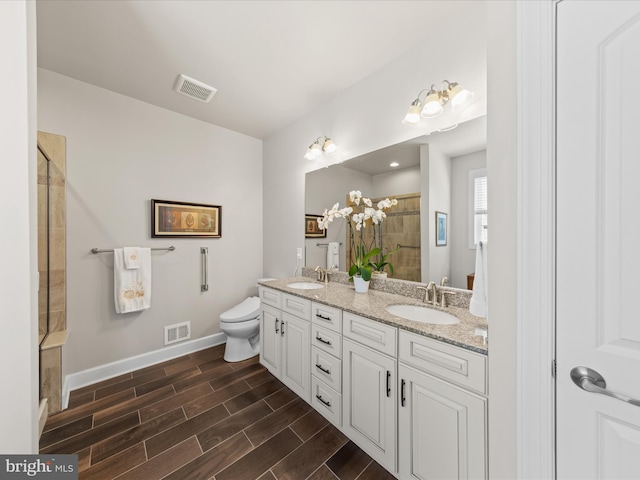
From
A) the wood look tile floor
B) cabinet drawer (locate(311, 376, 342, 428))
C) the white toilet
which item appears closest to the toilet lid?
the white toilet

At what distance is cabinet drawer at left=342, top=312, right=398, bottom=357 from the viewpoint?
50.6 inches

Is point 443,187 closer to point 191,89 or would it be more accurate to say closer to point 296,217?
point 296,217

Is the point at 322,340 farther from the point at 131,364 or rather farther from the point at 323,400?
the point at 131,364

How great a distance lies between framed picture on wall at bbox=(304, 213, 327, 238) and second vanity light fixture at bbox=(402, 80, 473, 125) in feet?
4.07

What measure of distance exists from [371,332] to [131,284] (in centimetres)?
223

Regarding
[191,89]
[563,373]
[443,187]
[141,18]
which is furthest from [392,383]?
[191,89]

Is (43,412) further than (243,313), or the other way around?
(243,313)

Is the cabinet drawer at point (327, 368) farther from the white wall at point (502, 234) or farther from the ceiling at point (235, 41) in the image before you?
the ceiling at point (235, 41)

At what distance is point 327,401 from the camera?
167 centimetres

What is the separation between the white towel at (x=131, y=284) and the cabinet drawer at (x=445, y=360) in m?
2.35

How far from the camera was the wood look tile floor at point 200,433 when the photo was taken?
1.34m

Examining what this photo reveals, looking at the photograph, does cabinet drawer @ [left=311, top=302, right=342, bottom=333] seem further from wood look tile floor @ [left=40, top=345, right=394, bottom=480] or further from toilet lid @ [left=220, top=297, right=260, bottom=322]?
toilet lid @ [left=220, top=297, right=260, bottom=322]

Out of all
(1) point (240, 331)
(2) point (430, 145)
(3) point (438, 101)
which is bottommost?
(1) point (240, 331)
